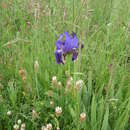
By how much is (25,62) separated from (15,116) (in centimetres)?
45

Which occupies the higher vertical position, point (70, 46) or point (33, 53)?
point (70, 46)

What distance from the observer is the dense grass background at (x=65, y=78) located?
1076mm

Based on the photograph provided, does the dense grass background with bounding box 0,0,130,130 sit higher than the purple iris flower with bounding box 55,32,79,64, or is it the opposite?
the purple iris flower with bounding box 55,32,79,64

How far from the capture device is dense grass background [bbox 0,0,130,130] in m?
1.08

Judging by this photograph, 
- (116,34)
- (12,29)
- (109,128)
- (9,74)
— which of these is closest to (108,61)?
(116,34)

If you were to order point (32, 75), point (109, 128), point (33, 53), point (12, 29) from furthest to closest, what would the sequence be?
point (12, 29) < point (33, 53) < point (32, 75) < point (109, 128)

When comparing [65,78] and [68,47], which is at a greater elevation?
[68,47]

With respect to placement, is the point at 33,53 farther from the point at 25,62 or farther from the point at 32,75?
the point at 32,75

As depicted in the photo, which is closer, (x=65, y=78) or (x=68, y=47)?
(x=68, y=47)

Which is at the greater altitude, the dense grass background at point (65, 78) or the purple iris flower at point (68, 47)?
the purple iris flower at point (68, 47)

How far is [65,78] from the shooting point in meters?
1.43

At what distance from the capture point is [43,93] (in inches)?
52.3

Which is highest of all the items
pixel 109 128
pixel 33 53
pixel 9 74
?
pixel 33 53

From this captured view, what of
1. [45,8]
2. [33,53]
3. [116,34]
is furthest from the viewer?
[45,8]
